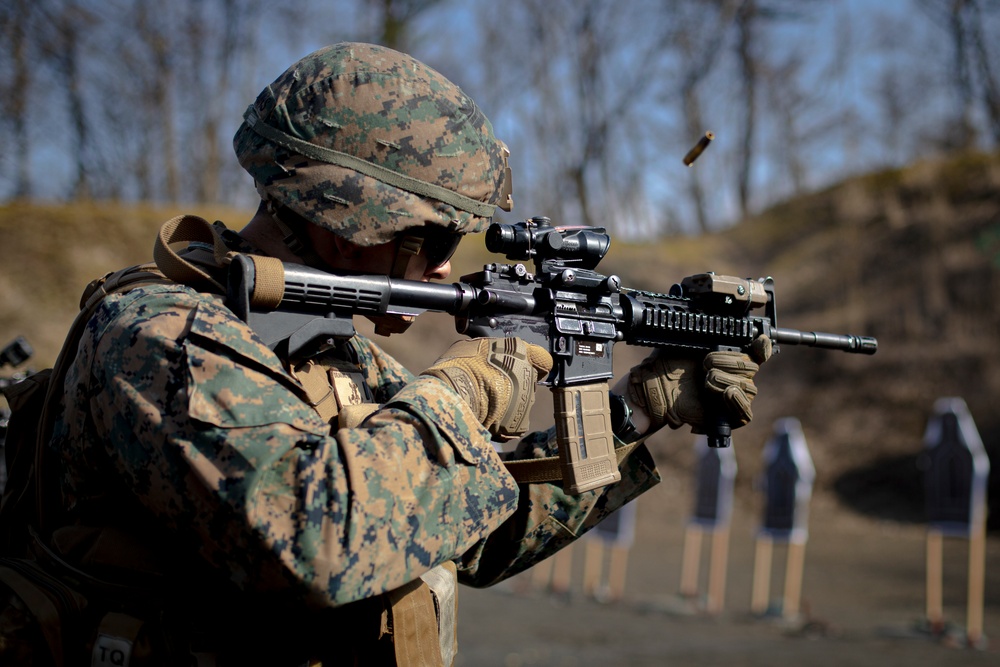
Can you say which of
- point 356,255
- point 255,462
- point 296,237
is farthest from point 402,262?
point 255,462

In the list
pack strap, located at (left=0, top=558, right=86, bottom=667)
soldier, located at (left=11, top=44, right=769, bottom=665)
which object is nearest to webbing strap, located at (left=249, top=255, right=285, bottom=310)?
soldier, located at (left=11, top=44, right=769, bottom=665)

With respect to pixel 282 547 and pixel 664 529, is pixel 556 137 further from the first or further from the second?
pixel 282 547

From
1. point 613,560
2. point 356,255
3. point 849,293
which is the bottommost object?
point 613,560

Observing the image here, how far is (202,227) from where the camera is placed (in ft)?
7.39

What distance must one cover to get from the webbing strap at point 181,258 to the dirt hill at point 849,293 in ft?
33.7

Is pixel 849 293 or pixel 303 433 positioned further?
pixel 849 293

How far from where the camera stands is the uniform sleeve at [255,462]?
69.0 inches

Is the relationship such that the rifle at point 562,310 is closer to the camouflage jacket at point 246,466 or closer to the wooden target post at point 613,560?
the camouflage jacket at point 246,466

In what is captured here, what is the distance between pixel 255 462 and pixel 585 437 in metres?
1.17

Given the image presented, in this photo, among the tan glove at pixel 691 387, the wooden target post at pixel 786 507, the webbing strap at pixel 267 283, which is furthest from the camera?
the wooden target post at pixel 786 507

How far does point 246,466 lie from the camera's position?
5.74 feet

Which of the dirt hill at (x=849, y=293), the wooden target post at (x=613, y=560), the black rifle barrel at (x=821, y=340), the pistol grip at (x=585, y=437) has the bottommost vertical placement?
the wooden target post at (x=613, y=560)

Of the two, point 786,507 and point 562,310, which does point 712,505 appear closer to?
point 786,507

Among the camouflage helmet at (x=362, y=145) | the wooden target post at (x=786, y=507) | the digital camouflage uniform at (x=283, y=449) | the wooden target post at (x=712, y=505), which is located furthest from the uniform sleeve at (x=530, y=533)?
the wooden target post at (x=712, y=505)
